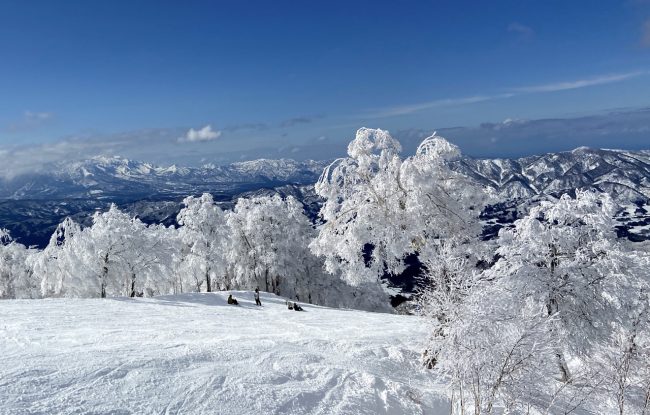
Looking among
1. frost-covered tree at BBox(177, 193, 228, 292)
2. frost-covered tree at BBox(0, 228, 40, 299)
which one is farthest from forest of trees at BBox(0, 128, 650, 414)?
frost-covered tree at BBox(0, 228, 40, 299)

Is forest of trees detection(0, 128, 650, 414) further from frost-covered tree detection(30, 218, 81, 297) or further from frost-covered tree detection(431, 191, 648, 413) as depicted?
frost-covered tree detection(30, 218, 81, 297)

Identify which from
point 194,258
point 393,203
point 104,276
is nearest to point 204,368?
point 393,203

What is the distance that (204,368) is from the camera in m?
16.0

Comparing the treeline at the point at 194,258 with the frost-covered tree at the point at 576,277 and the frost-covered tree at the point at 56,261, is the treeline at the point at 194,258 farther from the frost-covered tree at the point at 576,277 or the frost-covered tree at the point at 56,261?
the frost-covered tree at the point at 576,277

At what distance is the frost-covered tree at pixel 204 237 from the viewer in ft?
169

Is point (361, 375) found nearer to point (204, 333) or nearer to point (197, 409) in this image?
point (197, 409)

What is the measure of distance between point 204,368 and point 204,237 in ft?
124

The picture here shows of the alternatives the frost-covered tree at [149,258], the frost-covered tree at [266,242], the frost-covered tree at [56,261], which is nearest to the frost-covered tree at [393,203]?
the frost-covered tree at [266,242]

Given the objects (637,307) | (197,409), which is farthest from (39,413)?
(637,307)

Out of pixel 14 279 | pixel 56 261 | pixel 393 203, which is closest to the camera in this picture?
pixel 393 203

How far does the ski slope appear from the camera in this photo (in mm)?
13281

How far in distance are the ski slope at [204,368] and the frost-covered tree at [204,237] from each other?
82.9 feet

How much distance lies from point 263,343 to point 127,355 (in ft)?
19.4

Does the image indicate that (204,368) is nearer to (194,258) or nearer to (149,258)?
(149,258)
